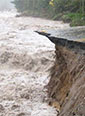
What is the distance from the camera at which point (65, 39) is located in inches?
213

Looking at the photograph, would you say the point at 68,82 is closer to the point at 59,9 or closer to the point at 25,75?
the point at 25,75

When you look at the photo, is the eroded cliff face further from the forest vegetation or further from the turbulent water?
the forest vegetation

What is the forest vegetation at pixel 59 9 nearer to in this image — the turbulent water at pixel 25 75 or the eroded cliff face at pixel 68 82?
the turbulent water at pixel 25 75

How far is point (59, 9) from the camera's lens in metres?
26.3

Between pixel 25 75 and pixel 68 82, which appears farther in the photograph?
pixel 25 75

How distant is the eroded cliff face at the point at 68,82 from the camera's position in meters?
3.48

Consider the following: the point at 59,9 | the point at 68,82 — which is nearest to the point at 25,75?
the point at 68,82

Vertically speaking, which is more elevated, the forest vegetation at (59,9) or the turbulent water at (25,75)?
the forest vegetation at (59,9)

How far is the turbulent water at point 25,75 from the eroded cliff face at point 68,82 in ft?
1.30

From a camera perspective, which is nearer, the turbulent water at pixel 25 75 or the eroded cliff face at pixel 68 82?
the eroded cliff face at pixel 68 82

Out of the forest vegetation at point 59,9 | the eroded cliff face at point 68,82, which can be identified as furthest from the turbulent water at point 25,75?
the forest vegetation at point 59,9

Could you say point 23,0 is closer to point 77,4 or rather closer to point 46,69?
point 77,4

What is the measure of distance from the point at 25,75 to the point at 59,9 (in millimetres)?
18460

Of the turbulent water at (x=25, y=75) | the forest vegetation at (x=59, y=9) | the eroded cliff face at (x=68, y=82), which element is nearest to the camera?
the eroded cliff face at (x=68, y=82)
